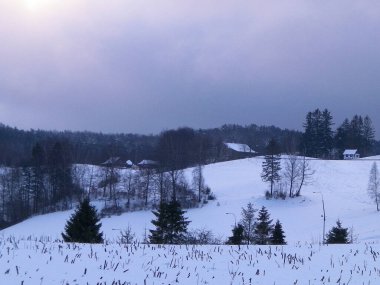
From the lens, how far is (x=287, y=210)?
196ft

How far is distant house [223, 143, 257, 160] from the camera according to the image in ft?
405

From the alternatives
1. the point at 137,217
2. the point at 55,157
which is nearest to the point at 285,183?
the point at 137,217

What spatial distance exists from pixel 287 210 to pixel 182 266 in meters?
54.0

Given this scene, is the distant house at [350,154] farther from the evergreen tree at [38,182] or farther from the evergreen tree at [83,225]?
the evergreen tree at [83,225]

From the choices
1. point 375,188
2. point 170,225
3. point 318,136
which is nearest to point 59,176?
point 375,188

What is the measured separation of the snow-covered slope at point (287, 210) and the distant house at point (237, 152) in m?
38.5

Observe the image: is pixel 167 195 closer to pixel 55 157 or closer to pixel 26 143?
pixel 55 157

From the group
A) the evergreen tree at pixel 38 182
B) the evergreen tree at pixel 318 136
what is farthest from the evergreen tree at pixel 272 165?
the evergreen tree at pixel 318 136

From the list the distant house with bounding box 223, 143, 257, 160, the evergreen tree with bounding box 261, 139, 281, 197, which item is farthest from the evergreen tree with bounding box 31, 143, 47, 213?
the distant house with bounding box 223, 143, 257, 160

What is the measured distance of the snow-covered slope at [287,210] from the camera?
49.3 m

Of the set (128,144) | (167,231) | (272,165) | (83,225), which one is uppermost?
(128,144)

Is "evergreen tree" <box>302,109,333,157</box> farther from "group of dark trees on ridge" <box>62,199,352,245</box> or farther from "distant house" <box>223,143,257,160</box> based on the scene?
"group of dark trees on ridge" <box>62,199,352,245</box>

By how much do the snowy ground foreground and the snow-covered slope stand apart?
1227 inches

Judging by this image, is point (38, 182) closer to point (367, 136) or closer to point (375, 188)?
point (375, 188)
